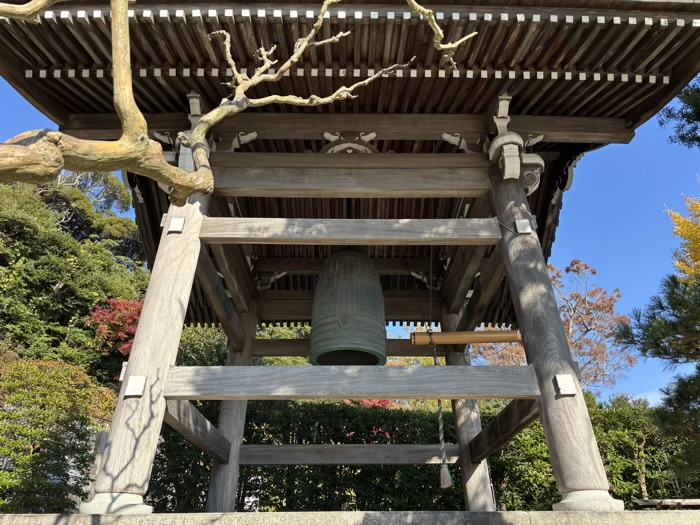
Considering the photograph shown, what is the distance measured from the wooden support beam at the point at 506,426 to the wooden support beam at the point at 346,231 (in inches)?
50.9

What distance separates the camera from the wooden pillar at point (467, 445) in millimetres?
4984

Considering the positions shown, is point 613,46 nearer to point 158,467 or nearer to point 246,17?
point 246,17

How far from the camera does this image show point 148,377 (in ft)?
9.63

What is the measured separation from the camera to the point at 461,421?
5.47 metres

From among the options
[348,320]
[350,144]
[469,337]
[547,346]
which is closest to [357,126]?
[350,144]

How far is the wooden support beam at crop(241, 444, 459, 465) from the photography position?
542 cm

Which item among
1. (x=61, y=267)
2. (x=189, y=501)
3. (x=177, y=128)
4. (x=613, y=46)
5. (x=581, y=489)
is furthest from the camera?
(x=61, y=267)

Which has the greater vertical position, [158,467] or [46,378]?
[46,378]

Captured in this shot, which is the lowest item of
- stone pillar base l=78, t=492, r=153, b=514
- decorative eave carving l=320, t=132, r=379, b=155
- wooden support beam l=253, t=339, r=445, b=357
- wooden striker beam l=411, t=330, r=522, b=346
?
stone pillar base l=78, t=492, r=153, b=514

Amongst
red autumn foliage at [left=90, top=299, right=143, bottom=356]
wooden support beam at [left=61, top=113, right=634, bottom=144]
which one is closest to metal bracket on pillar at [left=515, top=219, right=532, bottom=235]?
wooden support beam at [left=61, top=113, right=634, bottom=144]

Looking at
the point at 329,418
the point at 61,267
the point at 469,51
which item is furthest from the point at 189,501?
the point at 61,267

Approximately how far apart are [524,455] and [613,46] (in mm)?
5736

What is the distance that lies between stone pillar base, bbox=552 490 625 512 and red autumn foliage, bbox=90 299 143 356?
12.3 m

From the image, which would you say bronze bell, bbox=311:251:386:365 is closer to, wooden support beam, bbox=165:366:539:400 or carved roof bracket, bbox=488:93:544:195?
wooden support beam, bbox=165:366:539:400
